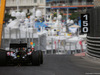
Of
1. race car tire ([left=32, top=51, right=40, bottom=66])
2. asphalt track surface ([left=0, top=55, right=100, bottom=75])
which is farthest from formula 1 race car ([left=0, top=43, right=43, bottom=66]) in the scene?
asphalt track surface ([left=0, top=55, right=100, bottom=75])

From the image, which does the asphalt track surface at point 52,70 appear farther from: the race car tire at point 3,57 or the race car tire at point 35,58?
the race car tire at point 3,57

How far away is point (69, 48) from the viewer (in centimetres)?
2838

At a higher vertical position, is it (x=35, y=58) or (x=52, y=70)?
(x=35, y=58)

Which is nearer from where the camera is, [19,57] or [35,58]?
[35,58]

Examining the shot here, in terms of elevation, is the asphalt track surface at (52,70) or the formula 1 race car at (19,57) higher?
the formula 1 race car at (19,57)

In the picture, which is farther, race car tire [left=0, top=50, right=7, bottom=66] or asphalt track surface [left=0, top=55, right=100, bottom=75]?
race car tire [left=0, top=50, right=7, bottom=66]

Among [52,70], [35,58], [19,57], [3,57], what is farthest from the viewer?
[19,57]

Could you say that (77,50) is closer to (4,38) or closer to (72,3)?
(4,38)

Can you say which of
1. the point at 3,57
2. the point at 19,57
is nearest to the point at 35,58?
the point at 19,57

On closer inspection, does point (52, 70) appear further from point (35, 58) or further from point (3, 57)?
point (3, 57)

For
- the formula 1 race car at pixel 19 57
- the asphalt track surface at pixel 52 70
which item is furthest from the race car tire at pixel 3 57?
the asphalt track surface at pixel 52 70

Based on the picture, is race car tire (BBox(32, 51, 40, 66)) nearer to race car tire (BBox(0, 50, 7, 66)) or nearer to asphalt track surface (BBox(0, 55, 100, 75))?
asphalt track surface (BBox(0, 55, 100, 75))

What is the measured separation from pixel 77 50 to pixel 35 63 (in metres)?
14.6

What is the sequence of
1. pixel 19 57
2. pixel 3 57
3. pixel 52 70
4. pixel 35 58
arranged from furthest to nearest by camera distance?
1. pixel 19 57
2. pixel 35 58
3. pixel 3 57
4. pixel 52 70
